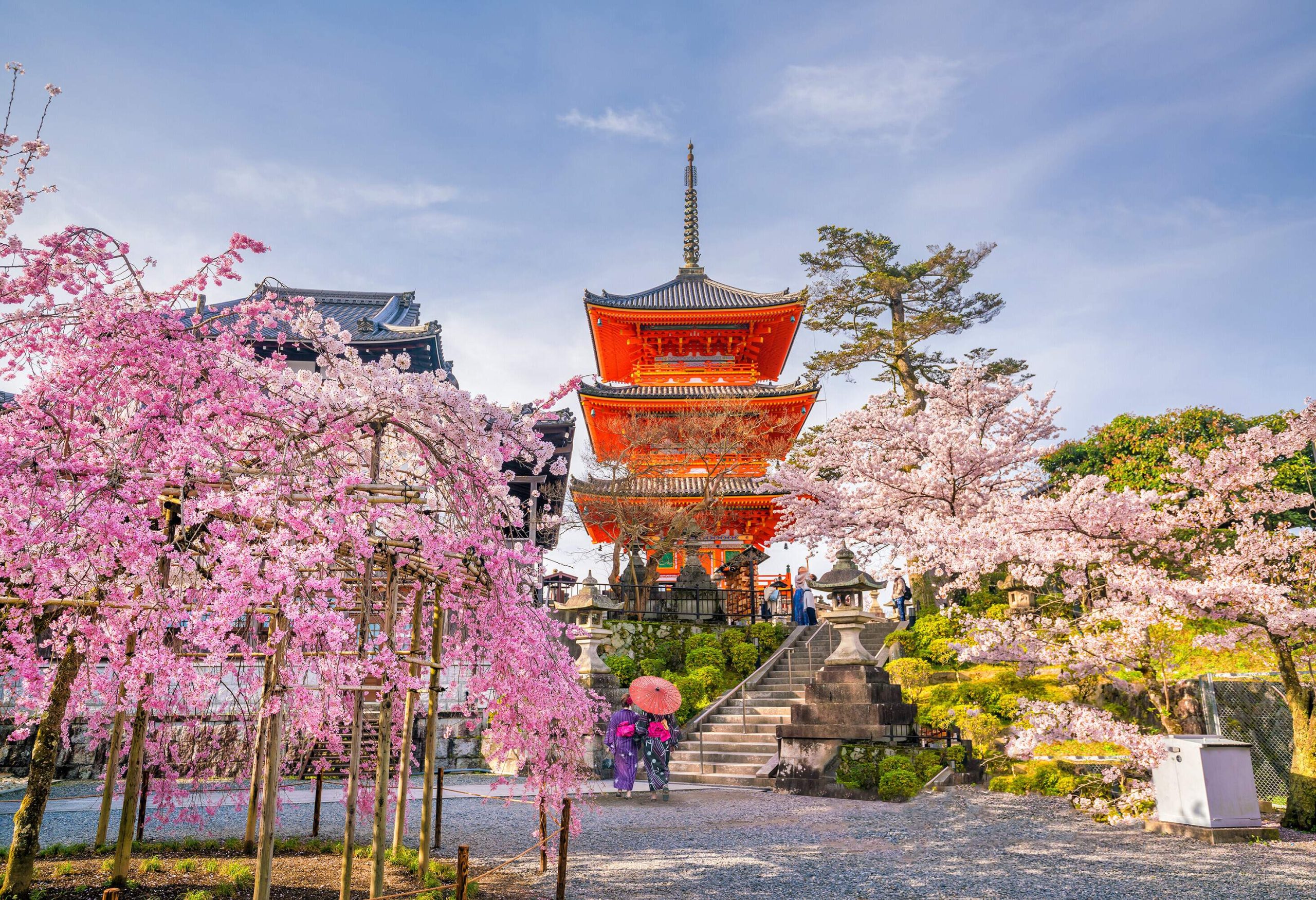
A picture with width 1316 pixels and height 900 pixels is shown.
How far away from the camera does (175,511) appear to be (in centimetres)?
518

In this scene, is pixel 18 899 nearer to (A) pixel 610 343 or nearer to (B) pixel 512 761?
(B) pixel 512 761

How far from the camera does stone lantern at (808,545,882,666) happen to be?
12.8 meters

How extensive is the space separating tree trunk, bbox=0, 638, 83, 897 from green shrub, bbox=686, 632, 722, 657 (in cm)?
1401

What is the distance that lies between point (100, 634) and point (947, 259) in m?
26.2

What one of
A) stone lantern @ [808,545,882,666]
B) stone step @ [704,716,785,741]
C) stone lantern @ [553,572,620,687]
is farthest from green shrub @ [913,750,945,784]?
stone lantern @ [553,572,620,687]

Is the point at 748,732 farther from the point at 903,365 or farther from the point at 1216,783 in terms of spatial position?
A: the point at 903,365

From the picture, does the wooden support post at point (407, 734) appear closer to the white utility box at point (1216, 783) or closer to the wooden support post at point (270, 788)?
the wooden support post at point (270, 788)

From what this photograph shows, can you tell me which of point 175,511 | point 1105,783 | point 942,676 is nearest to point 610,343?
point 942,676

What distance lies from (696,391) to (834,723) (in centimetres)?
1552

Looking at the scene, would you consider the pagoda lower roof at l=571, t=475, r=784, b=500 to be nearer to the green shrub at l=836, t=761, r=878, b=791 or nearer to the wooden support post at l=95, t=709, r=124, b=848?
the green shrub at l=836, t=761, r=878, b=791

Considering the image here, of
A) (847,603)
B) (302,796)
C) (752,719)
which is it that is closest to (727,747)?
(752,719)

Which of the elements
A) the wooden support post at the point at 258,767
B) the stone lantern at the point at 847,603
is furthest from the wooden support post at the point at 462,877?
the stone lantern at the point at 847,603

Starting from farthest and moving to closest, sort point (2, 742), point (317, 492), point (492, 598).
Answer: point (2, 742) < point (492, 598) < point (317, 492)

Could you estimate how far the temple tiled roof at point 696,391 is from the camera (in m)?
25.3
